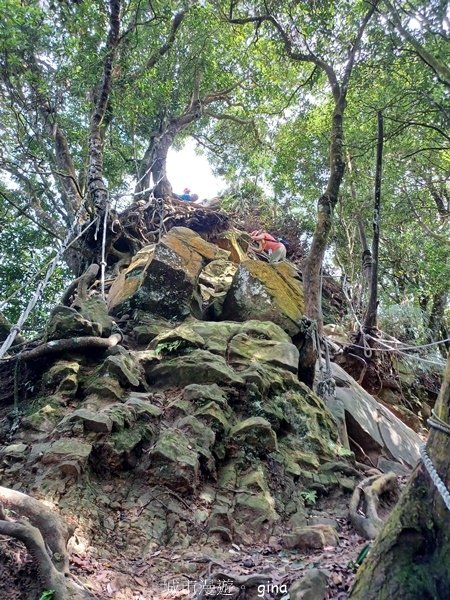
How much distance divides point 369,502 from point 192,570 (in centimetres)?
171

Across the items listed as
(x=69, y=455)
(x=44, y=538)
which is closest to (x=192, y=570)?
(x=44, y=538)

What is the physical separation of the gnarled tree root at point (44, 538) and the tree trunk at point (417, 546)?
Result: 1.55 meters

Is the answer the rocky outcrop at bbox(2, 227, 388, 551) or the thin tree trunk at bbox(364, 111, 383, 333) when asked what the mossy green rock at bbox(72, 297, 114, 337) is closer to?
the rocky outcrop at bbox(2, 227, 388, 551)

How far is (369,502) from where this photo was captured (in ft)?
12.7

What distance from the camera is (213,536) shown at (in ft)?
11.4

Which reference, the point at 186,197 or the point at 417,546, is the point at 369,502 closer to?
the point at 417,546

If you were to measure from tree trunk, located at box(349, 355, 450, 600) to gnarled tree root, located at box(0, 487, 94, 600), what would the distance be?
1.55 m

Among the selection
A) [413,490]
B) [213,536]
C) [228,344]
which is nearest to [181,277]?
[228,344]

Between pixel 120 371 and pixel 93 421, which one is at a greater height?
pixel 120 371

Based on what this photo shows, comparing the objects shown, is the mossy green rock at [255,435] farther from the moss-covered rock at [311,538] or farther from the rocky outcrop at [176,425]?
the moss-covered rock at [311,538]

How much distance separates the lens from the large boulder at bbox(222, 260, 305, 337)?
22.8 feet

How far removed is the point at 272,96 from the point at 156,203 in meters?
5.53

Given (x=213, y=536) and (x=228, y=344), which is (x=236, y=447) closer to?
(x=213, y=536)

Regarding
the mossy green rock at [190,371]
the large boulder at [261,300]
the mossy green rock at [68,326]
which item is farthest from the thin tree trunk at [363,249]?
the mossy green rock at [68,326]
